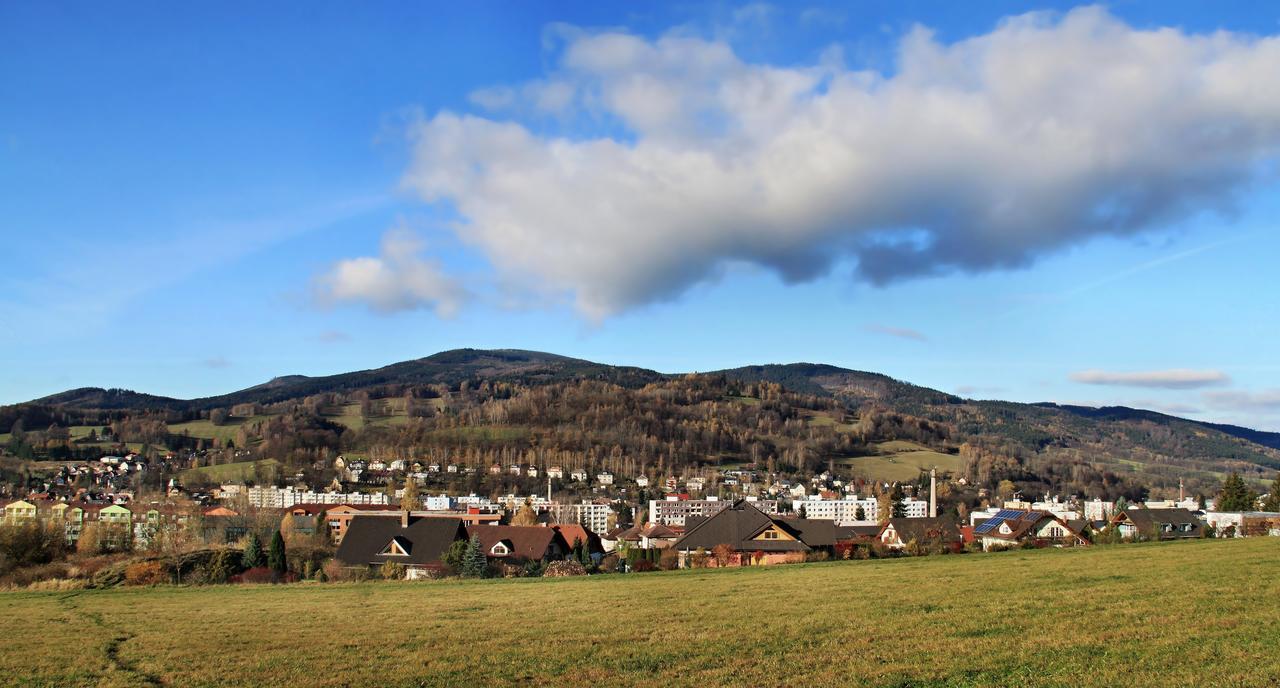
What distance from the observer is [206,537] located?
7794cm

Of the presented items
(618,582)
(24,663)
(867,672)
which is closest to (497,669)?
(867,672)

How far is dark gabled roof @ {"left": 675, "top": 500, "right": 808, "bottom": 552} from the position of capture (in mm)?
49719

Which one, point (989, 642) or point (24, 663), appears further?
point (24, 663)

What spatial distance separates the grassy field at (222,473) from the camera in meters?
162

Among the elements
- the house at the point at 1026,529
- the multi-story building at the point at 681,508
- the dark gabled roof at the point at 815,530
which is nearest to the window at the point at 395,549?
the dark gabled roof at the point at 815,530

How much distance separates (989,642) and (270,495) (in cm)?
15250

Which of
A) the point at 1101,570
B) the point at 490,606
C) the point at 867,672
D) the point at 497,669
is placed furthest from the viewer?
the point at 1101,570

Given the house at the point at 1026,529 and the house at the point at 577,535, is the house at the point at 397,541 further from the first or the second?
the house at the point at 1026,529

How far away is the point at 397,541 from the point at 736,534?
21238 millimetres

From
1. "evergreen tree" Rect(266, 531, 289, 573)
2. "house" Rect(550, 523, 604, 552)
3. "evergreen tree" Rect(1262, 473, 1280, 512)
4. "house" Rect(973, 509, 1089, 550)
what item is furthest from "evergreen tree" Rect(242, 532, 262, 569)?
"evergreen tree" Rect(1262, 473, 1280, 512)

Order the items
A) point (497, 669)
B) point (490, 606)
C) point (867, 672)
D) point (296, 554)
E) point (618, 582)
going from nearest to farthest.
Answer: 1. point (867, 672)
2. point (497, 669)
3. point (490, 606)
4. point (618, 582)
5. point (296, 554)

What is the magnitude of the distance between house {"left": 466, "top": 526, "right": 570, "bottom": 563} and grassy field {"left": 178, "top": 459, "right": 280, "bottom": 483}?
120m

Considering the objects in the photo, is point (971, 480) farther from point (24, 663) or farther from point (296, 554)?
point (24, 663)

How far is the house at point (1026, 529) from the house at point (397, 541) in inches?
1313
